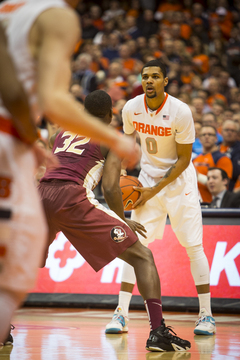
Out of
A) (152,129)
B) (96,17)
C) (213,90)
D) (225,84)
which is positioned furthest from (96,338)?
(96,17)

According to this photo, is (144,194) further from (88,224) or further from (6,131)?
(6,131)

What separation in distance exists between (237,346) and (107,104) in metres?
2.28

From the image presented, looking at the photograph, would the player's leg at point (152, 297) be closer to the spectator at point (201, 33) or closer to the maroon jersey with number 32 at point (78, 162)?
→ the maroon jersey with number 32 at point (78, 162)

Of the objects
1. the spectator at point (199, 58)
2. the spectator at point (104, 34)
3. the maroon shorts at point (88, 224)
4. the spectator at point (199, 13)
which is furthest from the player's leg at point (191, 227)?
the spectator at point (199, 13)

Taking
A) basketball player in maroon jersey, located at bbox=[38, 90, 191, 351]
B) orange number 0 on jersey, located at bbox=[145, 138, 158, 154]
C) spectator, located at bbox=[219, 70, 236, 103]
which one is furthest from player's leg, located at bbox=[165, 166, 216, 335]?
spectator, located at bbox=[219, 70, 236, 103]

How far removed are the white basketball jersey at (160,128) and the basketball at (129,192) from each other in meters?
0.30

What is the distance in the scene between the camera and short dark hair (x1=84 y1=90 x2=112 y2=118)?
4527mm

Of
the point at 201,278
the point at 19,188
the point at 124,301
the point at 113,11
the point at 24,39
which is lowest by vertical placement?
the point at 124,301

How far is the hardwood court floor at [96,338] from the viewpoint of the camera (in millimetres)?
3945

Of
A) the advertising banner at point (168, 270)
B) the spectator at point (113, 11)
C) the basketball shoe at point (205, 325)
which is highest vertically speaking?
the spectator at point (113, 11)

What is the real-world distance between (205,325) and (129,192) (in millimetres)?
1459

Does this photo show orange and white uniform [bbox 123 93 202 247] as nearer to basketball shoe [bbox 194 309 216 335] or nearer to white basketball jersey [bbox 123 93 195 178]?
white basketball jersey [bbox 123 93 195 178]

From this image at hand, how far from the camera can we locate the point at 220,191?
7.58m

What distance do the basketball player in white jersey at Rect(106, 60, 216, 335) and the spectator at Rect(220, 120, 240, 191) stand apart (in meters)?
3.10
